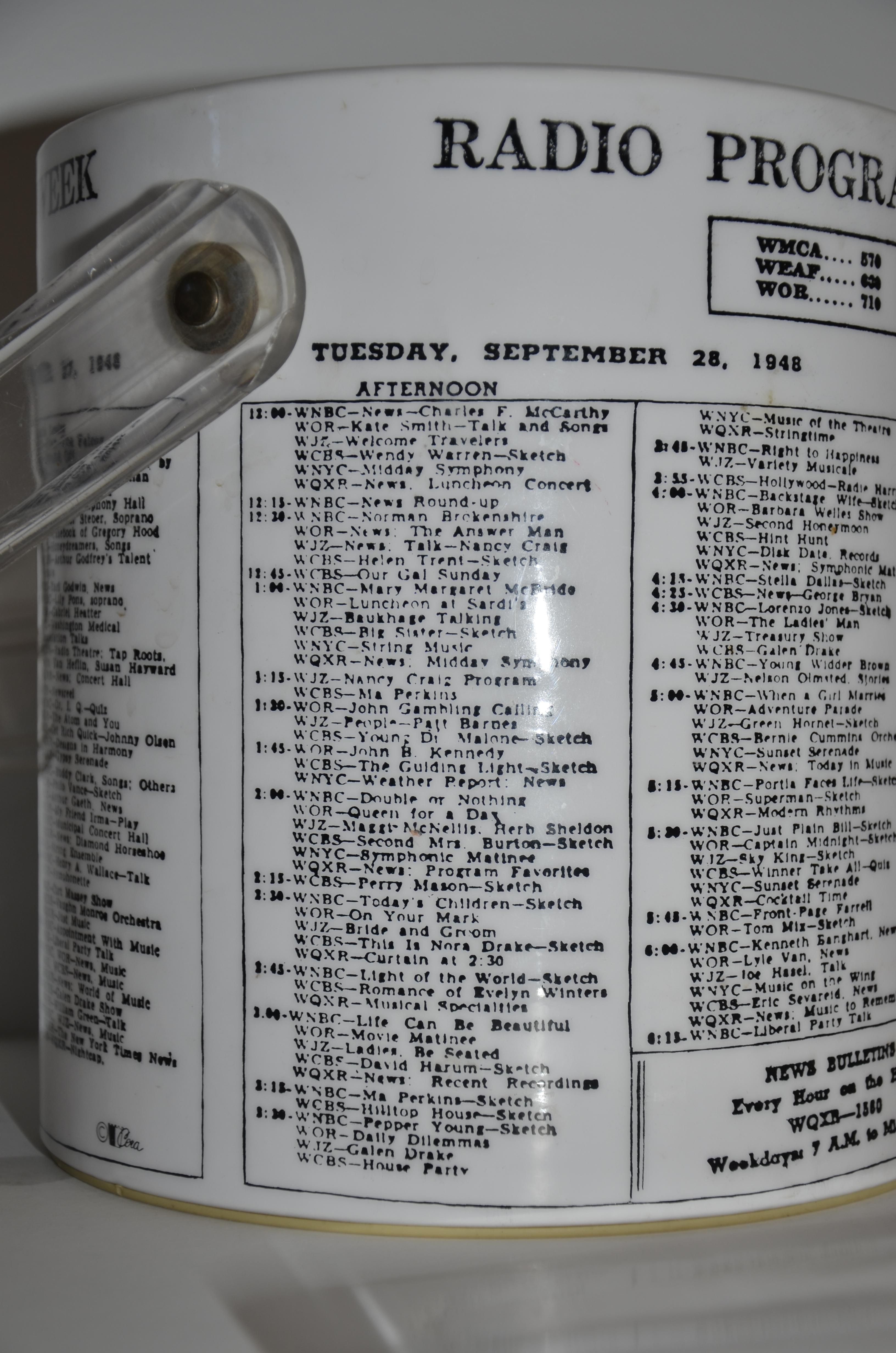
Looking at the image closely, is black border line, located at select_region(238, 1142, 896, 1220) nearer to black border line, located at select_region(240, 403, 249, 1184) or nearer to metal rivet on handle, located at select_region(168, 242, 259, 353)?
black border line, located at select_region(240, 403, 249, 1184)

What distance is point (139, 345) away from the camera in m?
0.44

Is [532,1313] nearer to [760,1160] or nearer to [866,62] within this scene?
[760,1160]

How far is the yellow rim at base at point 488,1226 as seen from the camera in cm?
42

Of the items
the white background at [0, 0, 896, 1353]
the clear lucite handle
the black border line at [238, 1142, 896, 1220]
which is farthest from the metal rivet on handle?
the black border line at [238, 1142, 896, 1220]

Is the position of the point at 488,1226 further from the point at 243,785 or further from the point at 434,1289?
the point at 243,785

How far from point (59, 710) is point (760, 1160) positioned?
10.5 inches

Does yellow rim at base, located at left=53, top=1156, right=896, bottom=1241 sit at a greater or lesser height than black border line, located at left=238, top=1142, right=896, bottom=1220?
lesser

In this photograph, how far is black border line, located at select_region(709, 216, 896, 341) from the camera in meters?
0.42

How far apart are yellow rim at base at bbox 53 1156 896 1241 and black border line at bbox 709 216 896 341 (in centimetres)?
25

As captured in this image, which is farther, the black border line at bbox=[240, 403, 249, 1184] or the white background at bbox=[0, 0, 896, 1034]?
the white background at bbox=[0, 0, 896, 1034]

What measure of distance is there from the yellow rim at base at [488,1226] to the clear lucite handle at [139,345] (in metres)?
0.21

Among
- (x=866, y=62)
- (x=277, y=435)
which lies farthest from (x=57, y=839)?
(x=866, y=62)

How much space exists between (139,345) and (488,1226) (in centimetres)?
29

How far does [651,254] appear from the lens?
1.35ft
